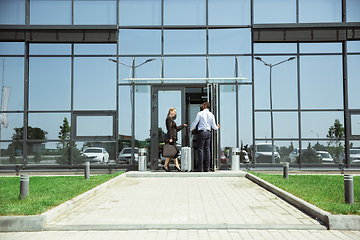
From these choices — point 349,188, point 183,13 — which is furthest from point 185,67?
point 349,188

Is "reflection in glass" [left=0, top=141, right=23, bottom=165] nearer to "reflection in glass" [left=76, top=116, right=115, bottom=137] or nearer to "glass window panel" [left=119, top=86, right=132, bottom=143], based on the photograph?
"reflection in glass" [left=76, top=116, right=115, bottom=137]

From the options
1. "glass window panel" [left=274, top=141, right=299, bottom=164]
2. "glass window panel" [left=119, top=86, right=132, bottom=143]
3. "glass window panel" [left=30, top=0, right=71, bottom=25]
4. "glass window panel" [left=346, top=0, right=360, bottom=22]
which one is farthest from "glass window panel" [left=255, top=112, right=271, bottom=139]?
"glass window panel" [left=30, top=0, right=71, bottom=25]

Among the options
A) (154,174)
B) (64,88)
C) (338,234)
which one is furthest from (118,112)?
(338,234)

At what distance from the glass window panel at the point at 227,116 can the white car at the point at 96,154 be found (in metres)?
4.33

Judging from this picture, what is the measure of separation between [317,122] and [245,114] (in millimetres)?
2677

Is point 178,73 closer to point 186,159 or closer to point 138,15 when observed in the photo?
point 138,15

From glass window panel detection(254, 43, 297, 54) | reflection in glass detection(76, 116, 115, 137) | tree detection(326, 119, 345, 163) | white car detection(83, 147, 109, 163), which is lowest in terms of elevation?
white car detection(83, 147, 109, 163)

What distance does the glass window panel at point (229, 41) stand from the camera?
587 inches

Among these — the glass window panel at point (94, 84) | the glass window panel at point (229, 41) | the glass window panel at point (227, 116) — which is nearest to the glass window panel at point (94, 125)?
the glass window panel at point (94, 84)

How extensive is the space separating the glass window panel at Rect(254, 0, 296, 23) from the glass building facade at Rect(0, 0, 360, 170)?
38 millimetres

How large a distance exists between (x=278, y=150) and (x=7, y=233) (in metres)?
10.8

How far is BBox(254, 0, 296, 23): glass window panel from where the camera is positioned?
49.1 ft

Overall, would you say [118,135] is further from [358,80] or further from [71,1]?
[358,80]

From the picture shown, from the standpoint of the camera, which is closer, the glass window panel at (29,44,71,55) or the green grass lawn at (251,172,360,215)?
the green grass lawn at (251,172,360,215)
